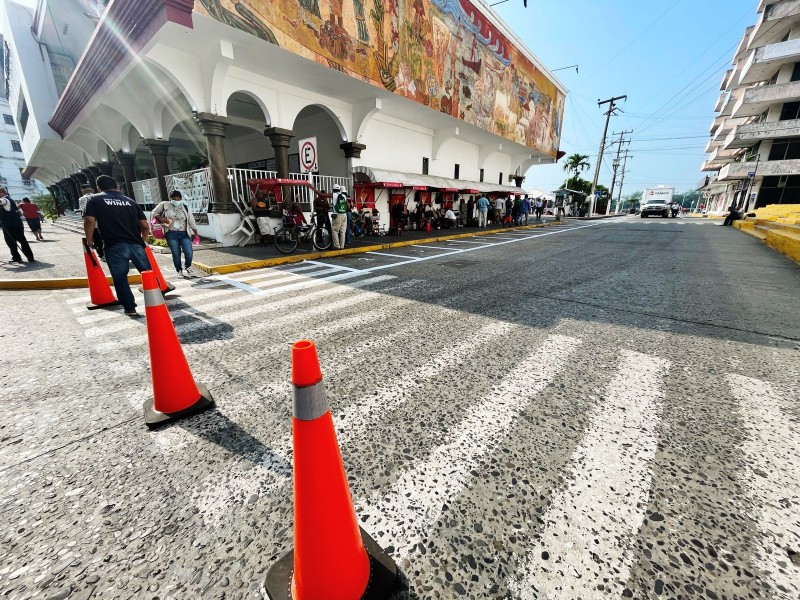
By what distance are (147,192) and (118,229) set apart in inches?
591

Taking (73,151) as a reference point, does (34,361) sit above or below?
below

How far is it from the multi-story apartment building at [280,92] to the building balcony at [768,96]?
22.1 meters

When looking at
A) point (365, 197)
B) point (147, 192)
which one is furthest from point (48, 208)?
point (365, 197)

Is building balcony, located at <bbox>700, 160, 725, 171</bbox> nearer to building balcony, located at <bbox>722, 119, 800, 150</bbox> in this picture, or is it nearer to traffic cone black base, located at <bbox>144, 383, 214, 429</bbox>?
building balcony, located at <bbox>722, 119, 800, 150</bbox>

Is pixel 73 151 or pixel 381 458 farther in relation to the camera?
pixel 73 151

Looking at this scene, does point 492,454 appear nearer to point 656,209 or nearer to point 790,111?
point 656,209

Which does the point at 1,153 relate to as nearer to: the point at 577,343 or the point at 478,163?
the point at 478,163

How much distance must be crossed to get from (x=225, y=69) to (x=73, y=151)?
88.6 feet

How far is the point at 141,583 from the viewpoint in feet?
4.16

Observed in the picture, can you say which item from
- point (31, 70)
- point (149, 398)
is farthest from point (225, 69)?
point (31, 70)

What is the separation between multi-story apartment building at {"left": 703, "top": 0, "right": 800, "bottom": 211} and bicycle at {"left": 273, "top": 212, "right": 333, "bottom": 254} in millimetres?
38667

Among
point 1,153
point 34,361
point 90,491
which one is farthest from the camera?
point 1,153

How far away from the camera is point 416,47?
13578mm

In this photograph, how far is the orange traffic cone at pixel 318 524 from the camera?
116 cm
